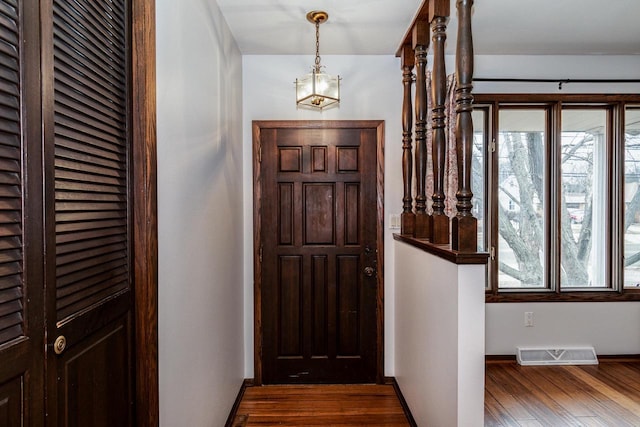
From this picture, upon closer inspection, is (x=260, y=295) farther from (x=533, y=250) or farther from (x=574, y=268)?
(x=574, y=268)

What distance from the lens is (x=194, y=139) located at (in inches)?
73.8

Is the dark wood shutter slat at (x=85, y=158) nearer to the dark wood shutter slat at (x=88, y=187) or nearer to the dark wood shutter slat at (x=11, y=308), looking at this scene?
the dark wood shutter slat at (x=88, y=187)

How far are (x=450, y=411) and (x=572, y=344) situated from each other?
2.23m

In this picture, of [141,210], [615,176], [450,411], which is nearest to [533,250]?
[615,176]

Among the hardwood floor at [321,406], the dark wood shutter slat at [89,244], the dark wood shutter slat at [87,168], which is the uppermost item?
the dark wood shutter slat at [87,168]

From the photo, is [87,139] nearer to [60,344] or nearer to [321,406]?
[60,344]

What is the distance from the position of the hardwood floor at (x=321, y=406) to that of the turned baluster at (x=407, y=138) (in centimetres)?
127

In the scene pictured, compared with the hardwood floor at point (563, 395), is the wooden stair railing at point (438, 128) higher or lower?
higher

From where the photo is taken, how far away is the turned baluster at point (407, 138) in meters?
2.84

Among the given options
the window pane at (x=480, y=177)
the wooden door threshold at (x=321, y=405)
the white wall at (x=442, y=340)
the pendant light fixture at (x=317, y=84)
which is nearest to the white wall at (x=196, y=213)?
the wooden door threshold at (x=321, y=405)

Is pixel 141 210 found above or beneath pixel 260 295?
above

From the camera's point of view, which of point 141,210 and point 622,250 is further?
point 622,250

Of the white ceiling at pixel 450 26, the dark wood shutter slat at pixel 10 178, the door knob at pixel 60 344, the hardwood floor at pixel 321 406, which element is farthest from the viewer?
the hardwood floor at pixel 321 406

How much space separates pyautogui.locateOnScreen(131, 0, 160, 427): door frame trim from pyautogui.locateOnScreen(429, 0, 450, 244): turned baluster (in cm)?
145
